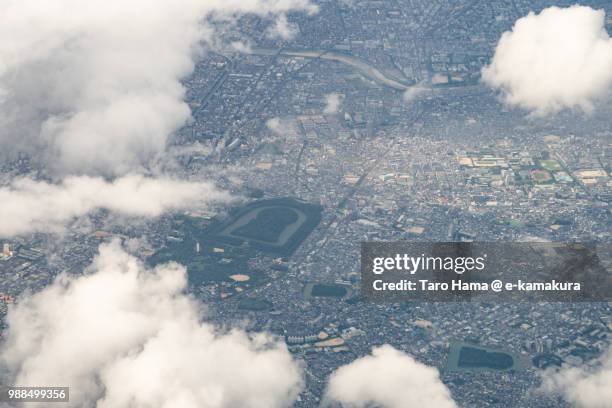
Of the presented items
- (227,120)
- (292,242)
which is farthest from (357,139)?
(292,242)

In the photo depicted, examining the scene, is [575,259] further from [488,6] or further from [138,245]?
[488,6]

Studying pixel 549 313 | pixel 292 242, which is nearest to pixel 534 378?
pixel 549 313

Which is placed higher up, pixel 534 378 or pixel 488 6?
pixel 488 6

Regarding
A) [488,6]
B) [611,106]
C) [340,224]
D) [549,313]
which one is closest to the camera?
[549,313]

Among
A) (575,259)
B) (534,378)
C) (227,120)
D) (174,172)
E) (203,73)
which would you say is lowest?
(534,378)

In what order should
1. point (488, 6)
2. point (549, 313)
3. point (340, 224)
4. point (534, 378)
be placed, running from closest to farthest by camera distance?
point (534, 378) → point (549, 313) → point (340, 224) → point (488, 6)

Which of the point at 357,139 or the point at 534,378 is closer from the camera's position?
the point at 534,378

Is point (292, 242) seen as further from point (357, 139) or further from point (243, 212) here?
point (357, 139)
